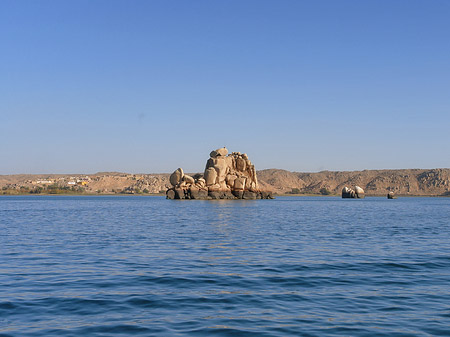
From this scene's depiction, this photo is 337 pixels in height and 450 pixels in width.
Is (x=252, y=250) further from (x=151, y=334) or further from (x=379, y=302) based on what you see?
(x=151, y=334)

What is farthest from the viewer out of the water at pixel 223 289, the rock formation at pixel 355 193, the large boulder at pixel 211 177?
the rock formation at pixel 355 193

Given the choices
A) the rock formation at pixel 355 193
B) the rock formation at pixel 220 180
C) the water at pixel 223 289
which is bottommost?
the water at pixel 223 289

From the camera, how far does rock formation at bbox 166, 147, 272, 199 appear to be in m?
123

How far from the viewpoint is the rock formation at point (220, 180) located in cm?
12331

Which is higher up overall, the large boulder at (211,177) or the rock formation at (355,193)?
the large boulder at (211,177)

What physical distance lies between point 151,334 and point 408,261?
14.3m

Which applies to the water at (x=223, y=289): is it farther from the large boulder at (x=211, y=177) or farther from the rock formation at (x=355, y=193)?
the rock formation at (x=355, y=193)

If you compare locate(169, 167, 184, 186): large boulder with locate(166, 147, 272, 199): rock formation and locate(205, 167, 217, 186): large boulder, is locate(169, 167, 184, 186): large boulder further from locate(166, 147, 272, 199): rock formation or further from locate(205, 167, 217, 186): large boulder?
locate(205, 167, 217, 186): large boulder

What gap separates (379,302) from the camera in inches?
496

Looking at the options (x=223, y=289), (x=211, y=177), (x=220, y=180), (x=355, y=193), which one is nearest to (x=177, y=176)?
(x=211, y=177)

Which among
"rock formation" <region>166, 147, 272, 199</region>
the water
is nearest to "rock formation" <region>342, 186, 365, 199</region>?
"rock formation" <region>166, 147, 272, 199</region>

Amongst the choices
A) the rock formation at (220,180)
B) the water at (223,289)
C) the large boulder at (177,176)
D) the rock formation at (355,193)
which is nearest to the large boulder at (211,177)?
the rock formation at (220,180)

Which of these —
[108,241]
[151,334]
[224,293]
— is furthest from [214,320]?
[108,241]

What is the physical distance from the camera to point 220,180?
418ft
